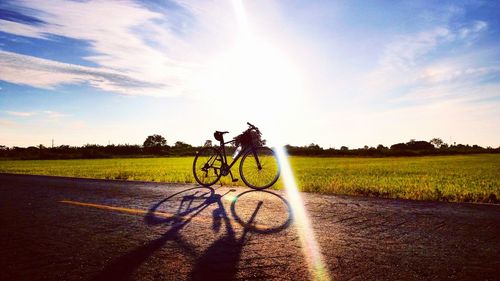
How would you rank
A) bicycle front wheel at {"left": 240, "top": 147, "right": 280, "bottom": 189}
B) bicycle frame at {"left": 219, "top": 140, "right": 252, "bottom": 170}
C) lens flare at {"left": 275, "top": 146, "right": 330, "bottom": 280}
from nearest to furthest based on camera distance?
lens flare at {"left": 275, "top": 146, "right": 330, "bottom": 280}, bicycle front wheel at {"left": 240, "top": 147, "right": 280, "bottom": 189}, bicycle frame at {"left": 219, "top": 140, "right": 252, "bottom": 170}

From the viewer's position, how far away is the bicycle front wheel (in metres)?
9.43

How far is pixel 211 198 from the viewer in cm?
809

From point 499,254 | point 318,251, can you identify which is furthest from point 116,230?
point 499,254

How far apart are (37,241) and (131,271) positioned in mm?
2055

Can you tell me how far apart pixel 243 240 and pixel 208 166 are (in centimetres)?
633

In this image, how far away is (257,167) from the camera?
9586mm

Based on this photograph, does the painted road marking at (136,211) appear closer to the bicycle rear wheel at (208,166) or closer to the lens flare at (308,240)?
the lens flare at (308,240)

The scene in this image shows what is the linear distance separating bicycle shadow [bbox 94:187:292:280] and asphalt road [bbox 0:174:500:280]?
0.01 meters

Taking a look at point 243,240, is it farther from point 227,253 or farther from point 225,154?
point 225,154

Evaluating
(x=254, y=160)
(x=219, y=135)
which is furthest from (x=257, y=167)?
(x=219, y=135)

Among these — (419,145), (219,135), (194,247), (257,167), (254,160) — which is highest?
(419,145)

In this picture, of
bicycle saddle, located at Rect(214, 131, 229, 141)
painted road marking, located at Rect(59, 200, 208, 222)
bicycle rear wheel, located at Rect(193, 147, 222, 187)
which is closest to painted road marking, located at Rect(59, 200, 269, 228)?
painted road marking, located at Rect(59, 200, 208, 222)

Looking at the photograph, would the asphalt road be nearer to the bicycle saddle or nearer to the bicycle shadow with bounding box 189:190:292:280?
the bicycle shadow with bounding box 189:190:292:280

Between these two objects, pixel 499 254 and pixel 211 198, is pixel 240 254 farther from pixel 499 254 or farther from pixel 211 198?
pixel 211 198
